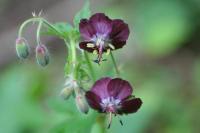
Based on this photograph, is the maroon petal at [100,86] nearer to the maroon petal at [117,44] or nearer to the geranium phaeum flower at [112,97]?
the geranium phaeum flower at [112,97]

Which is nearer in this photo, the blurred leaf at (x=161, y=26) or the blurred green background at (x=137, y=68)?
the blurred green background at (x=137, y=68)

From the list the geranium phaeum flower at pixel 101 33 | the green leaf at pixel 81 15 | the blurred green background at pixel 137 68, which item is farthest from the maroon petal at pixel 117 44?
the blurred green background at pixel 137 68

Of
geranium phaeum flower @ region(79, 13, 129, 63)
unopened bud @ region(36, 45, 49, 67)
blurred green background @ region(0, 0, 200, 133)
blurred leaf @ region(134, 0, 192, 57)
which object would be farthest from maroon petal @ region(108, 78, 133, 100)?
blurred leaf @ region(134, 0, 192, 57)

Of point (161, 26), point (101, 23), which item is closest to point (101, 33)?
point (101, 23)

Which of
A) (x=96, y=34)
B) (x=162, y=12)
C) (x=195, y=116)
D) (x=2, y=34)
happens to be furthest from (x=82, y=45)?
(x=2, y=34)

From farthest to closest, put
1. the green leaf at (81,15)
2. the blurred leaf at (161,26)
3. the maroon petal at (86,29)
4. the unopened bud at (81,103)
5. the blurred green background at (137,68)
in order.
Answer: the blurred leaf at (161,26) → the blurred green background at (137,68) → the green leaf at (81,15) → the unopened bud at (81,103) → the maroon petal at (86,29)

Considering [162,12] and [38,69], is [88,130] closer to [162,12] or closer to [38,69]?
[38,69]

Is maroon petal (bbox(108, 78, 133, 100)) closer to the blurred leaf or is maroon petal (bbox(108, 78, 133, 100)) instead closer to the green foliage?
the green foliage
